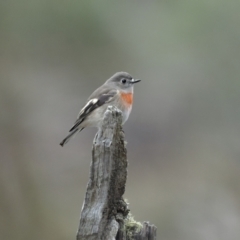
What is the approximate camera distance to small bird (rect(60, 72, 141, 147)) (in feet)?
20.2

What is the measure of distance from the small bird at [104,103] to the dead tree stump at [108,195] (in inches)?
110

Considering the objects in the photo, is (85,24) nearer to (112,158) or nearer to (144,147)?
(144,147)

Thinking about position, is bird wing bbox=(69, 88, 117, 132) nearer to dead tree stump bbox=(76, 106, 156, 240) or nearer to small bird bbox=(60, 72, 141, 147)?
small bird bbox=(60, 72, 141, 147)

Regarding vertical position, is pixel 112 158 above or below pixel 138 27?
below

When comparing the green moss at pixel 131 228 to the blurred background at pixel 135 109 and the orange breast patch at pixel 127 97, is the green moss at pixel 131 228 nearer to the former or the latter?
the orange breast patch at pixel 127 97

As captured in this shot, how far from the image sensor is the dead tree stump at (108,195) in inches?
123

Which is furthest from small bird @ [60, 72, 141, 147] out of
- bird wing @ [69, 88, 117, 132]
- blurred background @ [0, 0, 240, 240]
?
blurred background @ [0, 0, 240, 240]

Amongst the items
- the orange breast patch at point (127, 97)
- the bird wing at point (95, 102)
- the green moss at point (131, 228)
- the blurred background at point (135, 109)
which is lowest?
the green moss at point (131, 228)

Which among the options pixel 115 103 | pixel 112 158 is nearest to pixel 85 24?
pixel 115 103

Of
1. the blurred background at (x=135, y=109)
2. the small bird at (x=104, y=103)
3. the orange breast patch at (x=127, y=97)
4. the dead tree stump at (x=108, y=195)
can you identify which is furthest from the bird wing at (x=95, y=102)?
the dead tree stump at (x=108, y=195)

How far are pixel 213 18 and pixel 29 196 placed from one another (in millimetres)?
5146

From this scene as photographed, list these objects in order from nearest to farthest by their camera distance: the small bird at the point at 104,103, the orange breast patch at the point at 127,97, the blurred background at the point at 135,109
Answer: the small bird at the point at 104,103, the orange breast patch at the point at 127,97, the blurred background at the point at 135,109

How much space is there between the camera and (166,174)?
10.1m

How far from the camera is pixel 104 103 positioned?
247 inches
